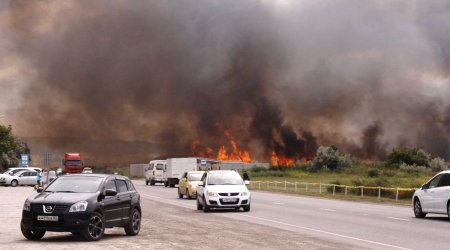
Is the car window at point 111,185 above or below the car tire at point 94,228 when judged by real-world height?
above

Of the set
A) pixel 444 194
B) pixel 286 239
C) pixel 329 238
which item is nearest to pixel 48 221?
pixel 286 239

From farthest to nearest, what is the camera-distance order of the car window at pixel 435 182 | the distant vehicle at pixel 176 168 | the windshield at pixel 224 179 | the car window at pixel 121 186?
the distant vehicle at pixel 176 168 → the windshield at pixel 224 179 → the car window at pixel 435 182 → the car window at pixel 121 186

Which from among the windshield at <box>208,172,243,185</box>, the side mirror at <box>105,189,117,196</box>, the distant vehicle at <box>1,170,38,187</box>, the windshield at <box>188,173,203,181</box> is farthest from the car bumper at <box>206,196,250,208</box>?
the distant vehicle at <box>1,170,38,187</box>

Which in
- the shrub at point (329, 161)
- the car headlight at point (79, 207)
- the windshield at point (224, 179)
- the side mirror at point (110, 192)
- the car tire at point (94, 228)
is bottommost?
the car tire at point (94, 228)

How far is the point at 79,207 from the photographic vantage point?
668 inches

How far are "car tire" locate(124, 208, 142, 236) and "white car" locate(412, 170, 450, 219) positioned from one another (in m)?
12.0

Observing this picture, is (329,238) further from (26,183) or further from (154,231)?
(26,183)

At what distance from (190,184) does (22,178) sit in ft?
114

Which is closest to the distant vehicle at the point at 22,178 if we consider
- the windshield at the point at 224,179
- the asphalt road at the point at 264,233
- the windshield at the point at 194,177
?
the windshield at the point at 194,177

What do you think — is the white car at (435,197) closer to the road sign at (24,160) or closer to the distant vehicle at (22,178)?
the distant vehicle at (22,178)

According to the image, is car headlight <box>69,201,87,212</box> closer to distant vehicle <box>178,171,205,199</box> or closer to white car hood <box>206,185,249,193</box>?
white car hood <box>206,185,249,193</box>

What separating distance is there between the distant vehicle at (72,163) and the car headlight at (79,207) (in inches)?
2933

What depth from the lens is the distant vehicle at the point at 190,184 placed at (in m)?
44.3

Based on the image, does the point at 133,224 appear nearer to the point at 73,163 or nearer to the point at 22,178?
the point at 22,178
